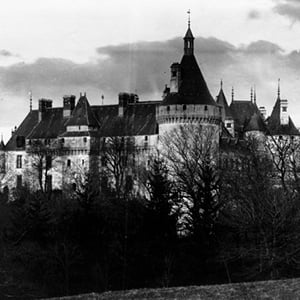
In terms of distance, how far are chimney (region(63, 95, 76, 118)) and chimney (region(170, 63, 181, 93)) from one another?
504 inches

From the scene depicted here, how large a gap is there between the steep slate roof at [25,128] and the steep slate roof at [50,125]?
2.85 ft

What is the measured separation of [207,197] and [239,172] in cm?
835

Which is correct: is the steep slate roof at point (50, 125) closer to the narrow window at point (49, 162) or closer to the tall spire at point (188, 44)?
the narrow window at point (49, 162)

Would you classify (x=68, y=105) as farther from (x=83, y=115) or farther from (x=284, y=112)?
(x=284, y=112)

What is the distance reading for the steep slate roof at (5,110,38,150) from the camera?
7288 centimetres

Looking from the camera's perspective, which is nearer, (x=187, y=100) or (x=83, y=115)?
(x=187, y=100)

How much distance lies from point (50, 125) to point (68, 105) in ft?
7.07

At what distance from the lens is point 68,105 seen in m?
70.6

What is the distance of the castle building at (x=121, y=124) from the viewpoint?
59.2 metres

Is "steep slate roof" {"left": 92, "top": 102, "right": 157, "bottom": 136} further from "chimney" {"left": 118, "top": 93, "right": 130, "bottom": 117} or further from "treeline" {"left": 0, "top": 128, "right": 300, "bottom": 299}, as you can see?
"treeline" {"left": 0, "top": 128, "right": 300, "bottom": 299}

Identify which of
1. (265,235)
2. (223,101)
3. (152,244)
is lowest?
(152,244)

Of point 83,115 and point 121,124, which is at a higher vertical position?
point 83,115

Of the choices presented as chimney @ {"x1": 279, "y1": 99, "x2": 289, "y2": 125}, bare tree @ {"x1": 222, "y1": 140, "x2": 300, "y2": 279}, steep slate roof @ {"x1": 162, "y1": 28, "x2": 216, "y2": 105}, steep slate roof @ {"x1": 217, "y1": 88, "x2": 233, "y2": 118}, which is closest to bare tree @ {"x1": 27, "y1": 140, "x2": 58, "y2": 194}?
steep slate roof @ {"x1": 162, "y1": 28, "x2": 216, "y2": 105}

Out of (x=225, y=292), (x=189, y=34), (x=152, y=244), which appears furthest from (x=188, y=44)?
(x=225, y=292)
